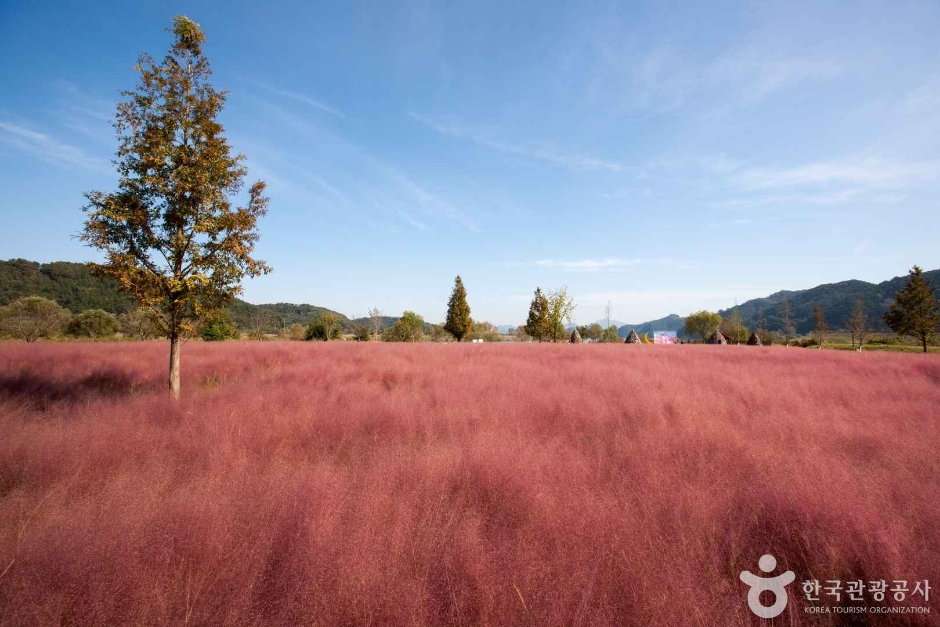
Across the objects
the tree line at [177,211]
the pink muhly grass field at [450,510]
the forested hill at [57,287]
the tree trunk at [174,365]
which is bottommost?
the pink muhly grass field at [450,510]

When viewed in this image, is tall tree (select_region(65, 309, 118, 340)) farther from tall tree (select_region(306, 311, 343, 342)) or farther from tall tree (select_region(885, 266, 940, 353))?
tall tree (select_region(885, 266, 940, 353))

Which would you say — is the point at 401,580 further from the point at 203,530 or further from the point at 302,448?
the point at 302,448

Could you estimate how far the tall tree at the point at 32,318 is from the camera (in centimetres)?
3160

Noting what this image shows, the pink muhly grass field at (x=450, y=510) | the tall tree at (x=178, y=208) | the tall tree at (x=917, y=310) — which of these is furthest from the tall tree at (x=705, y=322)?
the tall tree at (x=178, y=208)

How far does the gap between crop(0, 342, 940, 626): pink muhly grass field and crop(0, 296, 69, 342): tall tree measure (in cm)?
4055

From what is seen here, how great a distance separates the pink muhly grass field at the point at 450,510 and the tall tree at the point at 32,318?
4055cm

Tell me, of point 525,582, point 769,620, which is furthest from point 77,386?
point 769,620

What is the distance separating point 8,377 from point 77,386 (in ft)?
7.27

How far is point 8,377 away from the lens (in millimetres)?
8719

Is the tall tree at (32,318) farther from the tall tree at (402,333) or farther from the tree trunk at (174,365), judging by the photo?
the tree trunk at (174,365)

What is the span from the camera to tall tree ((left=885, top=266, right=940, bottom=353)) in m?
27.2

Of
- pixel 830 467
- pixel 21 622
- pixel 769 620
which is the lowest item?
pixel 769 620

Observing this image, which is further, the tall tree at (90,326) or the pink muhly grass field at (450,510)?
the tall tree at (90,326)

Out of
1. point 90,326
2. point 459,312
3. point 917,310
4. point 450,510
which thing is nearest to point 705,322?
point 917,310
